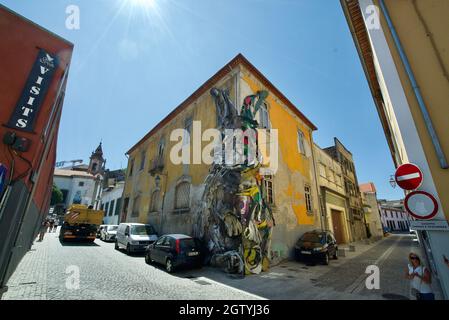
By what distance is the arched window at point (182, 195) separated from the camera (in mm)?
12068

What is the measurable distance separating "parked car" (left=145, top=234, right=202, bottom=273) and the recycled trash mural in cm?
87

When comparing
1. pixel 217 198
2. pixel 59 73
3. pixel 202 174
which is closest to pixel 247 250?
pixel 217 198

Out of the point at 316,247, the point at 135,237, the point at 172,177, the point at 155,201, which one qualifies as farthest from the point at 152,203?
the point at 316,247

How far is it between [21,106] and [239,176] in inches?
284

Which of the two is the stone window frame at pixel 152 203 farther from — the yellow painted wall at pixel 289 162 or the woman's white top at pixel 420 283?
the woman's white top at pixel 420 283

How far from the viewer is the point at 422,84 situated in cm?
397

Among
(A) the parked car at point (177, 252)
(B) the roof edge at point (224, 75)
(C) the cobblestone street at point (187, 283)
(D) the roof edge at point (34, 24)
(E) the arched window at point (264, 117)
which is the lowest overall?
(C) the cobblestone street at point (187, 283)

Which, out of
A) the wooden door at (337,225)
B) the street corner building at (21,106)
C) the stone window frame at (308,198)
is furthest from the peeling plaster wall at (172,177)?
the wooden door at (337,225)

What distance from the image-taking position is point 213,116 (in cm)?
1155

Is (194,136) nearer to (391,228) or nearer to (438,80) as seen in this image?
(438,80)

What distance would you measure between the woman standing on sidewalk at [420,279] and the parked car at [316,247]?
21.3 ft

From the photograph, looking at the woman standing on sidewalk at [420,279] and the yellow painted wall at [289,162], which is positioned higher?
the yellow painted wall at [289,162]

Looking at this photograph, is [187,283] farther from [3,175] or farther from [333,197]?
[333,197]
